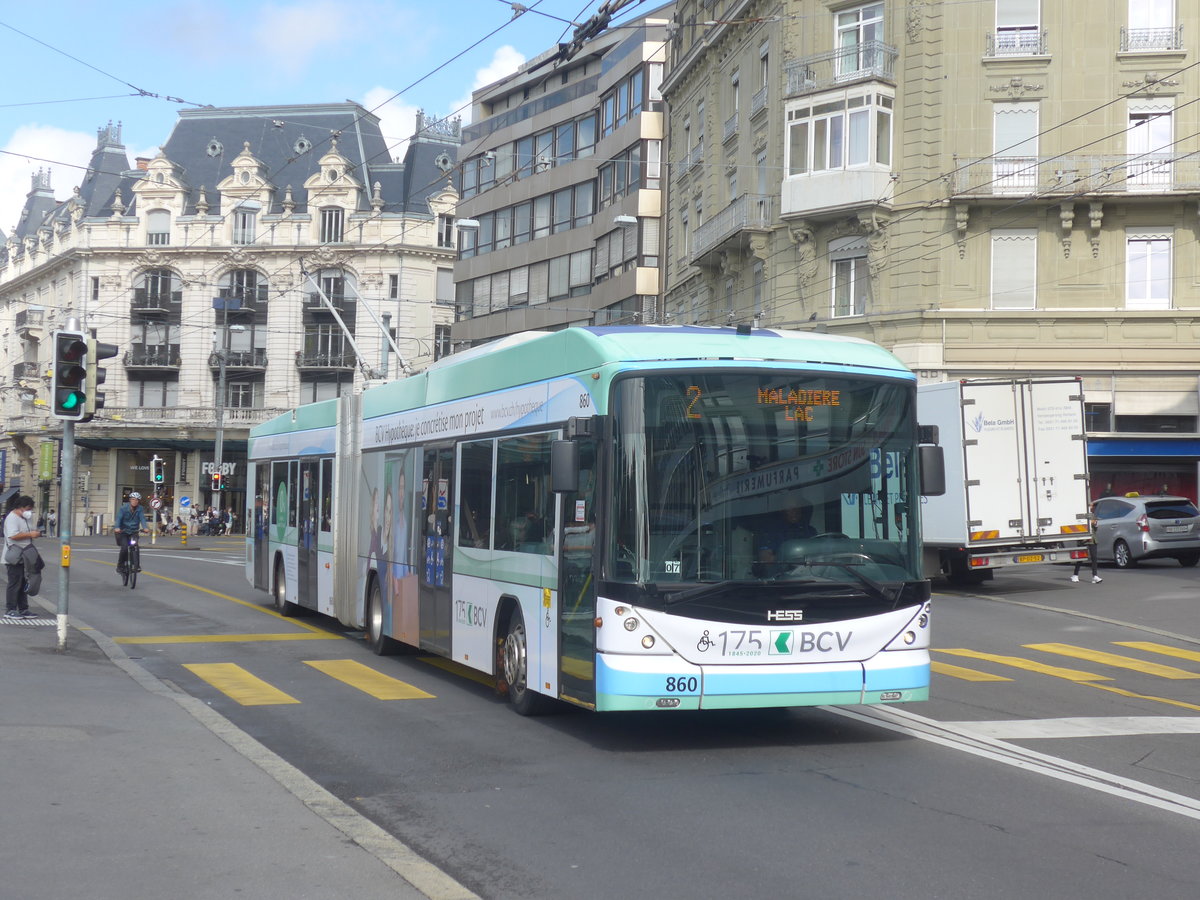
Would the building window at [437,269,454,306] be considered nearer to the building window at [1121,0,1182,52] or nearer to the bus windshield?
the building window at [1121,0,1182,52]

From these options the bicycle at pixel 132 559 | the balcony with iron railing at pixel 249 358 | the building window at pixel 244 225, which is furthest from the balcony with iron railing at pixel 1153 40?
the building window at pixel 244 225

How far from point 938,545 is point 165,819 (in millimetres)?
20046

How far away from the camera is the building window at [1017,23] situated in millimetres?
35281

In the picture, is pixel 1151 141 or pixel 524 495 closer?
pixel 524 495

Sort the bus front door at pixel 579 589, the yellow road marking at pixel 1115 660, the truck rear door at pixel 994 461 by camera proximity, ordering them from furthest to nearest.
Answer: the truck rear door at pixel 994 461
the yellow road marking at pixel 1115 660
the bus front door at pixel 579 589

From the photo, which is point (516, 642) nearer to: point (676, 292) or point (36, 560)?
point (36, 560)

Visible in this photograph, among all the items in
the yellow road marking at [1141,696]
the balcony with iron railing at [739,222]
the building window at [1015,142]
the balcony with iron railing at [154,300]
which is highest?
the balcony with iron railing at [154,300]

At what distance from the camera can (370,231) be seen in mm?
73250

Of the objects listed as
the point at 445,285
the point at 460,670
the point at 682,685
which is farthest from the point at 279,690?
the point at 445,285

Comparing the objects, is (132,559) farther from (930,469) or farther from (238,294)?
(238,294)

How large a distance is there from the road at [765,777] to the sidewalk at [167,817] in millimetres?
332

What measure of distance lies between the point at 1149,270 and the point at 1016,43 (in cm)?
630

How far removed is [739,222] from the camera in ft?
129

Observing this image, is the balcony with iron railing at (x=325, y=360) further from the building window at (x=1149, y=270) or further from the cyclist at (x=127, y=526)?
the cyclist at (x=127, y=526)
